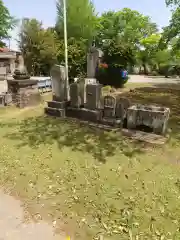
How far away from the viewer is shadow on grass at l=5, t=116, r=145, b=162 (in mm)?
5324

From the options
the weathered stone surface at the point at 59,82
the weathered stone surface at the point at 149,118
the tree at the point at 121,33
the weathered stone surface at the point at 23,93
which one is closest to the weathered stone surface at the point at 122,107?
the weathered stone surface at the point at 149,118

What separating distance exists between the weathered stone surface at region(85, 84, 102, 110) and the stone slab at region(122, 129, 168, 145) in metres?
1.56

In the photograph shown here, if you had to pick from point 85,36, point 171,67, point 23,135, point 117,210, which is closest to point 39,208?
point 117,210

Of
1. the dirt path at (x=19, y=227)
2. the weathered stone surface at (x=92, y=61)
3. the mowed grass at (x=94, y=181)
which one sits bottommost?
the dirt path at (x=19, y=227)

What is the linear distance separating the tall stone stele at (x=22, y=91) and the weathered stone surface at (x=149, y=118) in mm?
5653

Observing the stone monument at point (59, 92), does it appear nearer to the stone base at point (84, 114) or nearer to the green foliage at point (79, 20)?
the stone base at point (84, 114)

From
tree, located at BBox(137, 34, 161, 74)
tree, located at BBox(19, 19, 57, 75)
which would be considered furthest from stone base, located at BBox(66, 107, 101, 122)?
tree, located at BBox(137, 34, 161, 74)

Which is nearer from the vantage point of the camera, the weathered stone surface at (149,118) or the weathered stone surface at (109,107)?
the weathered stone surface at (149,118)

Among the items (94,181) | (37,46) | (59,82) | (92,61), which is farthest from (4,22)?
(94,181)

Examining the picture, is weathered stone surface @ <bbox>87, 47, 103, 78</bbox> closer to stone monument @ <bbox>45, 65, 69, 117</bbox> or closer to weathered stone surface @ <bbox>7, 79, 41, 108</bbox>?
weathered stone surface @ <bbox>7, 79, 41, 108</bbox>

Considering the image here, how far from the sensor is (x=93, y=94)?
7.25 m

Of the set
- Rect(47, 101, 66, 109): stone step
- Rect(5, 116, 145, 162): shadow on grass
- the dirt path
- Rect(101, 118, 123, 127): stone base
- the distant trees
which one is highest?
the distant trees

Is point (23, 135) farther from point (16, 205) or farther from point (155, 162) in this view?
point (155, 162)

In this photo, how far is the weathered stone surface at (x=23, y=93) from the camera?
31.6 ft
